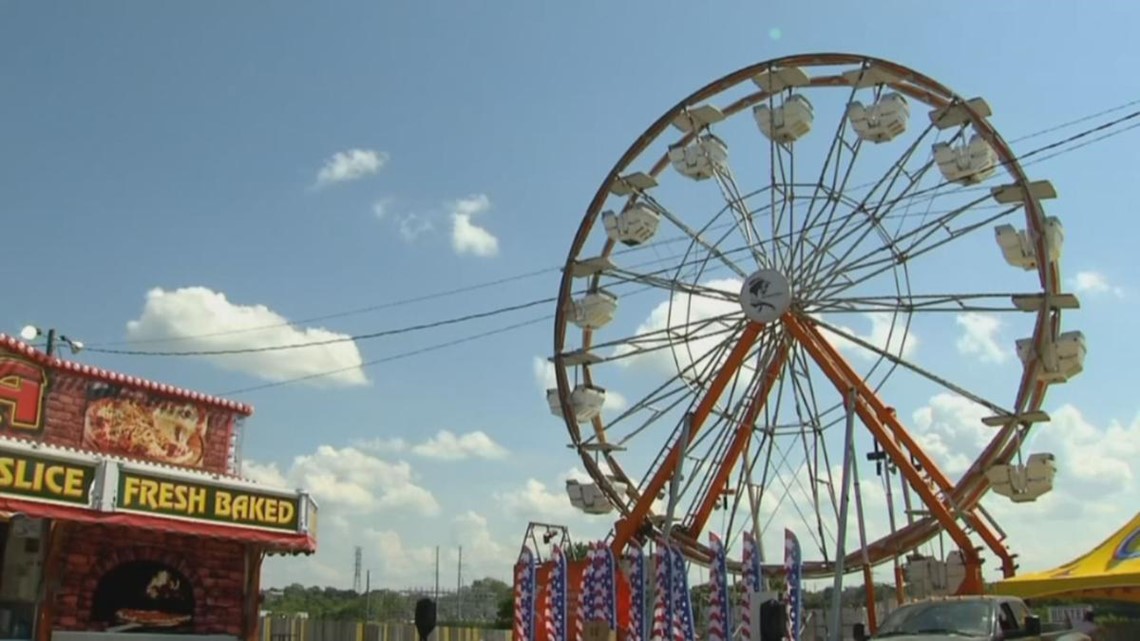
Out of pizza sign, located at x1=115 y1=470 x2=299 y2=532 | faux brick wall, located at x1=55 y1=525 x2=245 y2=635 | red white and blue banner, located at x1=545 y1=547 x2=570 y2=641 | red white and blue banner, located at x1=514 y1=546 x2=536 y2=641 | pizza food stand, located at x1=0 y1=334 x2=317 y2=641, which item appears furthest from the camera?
red white and blue banner, located at x1=514 y1=546 x2=536 y2=641

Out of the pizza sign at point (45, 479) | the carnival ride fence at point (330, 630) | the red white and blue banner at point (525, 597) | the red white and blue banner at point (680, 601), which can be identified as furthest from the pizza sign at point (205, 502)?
the carnival ride fence at point (330, 630)

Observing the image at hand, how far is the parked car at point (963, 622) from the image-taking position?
11633mm

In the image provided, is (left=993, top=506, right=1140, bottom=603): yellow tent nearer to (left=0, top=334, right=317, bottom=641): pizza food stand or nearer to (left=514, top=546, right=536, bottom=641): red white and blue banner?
(left=514, top=546, right=536, bottom=641): red white and blue banner

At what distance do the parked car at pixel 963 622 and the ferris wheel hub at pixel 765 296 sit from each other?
9960 mm

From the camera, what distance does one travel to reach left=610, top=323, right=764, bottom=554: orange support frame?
73.3ft

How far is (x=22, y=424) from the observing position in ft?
52.3

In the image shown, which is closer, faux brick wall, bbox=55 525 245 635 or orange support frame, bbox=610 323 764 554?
faux brick wall, bbox=55 525 245 635

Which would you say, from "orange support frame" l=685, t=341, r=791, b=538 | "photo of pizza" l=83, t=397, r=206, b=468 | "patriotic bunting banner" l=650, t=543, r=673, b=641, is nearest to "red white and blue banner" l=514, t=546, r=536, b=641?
"patriotic bunting banner" l=650, t=543, r=673, b=641

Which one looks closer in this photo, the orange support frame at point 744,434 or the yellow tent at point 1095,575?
the yellow tent at point 1095,575

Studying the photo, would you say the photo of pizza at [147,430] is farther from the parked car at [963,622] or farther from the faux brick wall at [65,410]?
the parked car at [963,622]

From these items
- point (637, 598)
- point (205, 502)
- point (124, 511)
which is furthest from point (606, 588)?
point (124, 511)

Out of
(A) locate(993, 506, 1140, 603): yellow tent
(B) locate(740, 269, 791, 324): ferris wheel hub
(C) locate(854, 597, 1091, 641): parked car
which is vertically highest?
(B) locate(740, 269, 791, 324): ferris wheel hub

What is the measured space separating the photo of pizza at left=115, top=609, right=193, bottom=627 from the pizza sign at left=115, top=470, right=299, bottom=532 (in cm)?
179

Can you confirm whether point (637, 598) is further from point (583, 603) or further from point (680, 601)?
point (583, 603)
